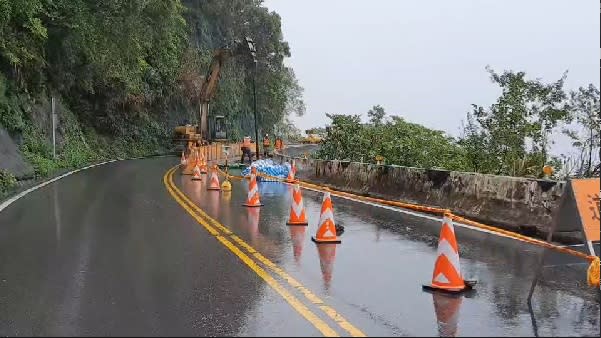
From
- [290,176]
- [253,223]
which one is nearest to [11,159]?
[290,176]

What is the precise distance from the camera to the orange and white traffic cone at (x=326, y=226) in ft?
31.6

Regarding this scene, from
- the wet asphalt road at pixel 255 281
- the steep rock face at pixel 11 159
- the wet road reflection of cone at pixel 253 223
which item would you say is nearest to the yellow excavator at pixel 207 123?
the steep rock face at pixel 11 159

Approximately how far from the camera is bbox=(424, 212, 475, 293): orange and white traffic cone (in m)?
6.66

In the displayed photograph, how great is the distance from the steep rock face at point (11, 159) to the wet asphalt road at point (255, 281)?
9058mm

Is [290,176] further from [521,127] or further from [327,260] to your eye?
[327,260]

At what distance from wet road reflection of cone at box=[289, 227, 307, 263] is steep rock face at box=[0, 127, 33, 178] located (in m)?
13.0

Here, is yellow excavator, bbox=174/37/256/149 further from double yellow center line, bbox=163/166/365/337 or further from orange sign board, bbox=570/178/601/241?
orange sign board, bbox=570/178/601/241

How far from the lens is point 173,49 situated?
54.1 m

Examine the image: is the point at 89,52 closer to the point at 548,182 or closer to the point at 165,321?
the point at 548,182

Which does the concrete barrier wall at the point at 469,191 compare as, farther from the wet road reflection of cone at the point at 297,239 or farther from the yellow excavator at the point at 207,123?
the yellow excavator at the point at 207,123

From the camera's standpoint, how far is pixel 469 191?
41.0 feet

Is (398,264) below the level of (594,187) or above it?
below

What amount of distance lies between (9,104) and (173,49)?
29827 mm

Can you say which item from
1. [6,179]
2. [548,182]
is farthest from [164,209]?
[548,182]
